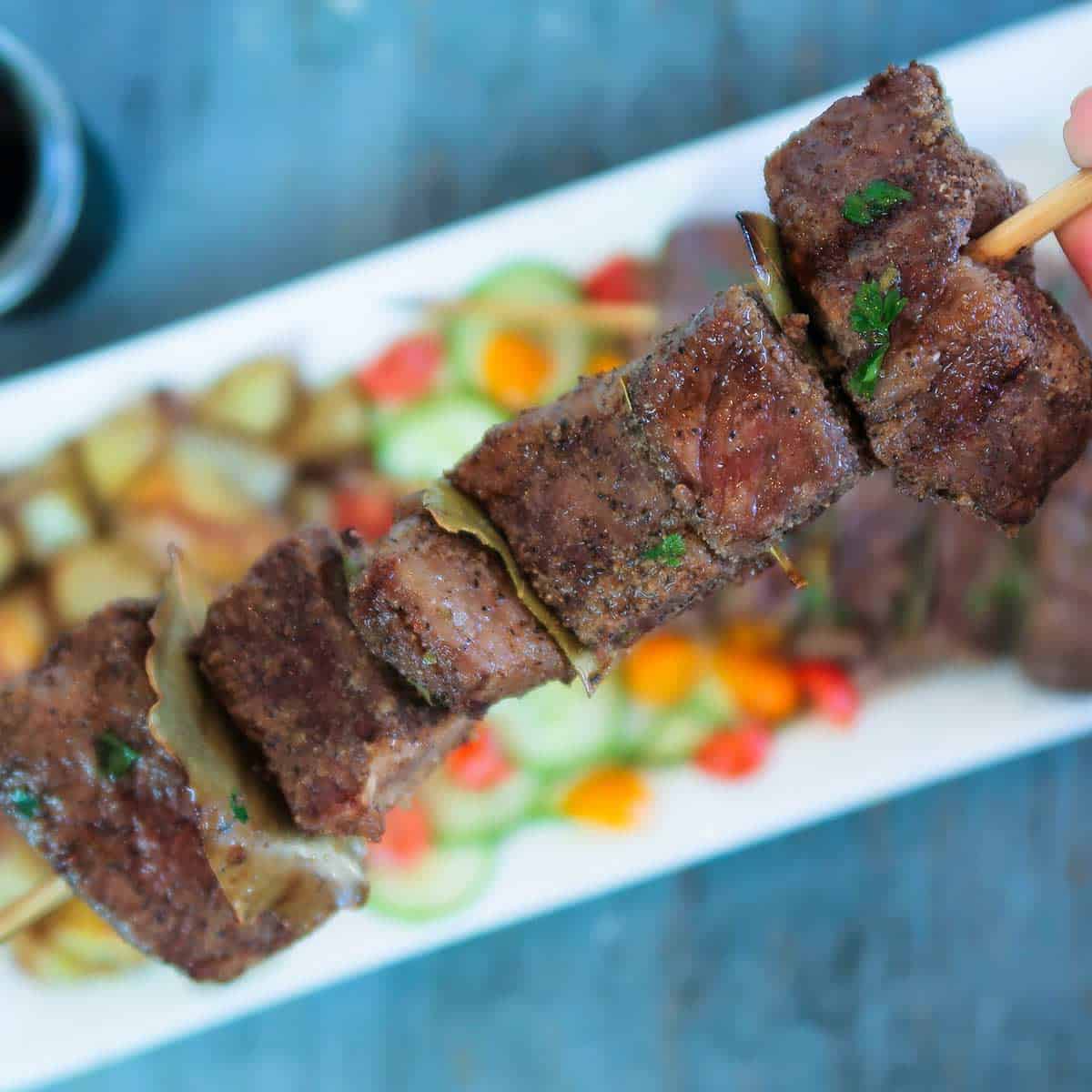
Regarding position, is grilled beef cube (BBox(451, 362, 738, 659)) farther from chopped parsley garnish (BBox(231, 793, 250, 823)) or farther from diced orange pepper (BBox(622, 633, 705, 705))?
diced orange pepper (BBox(622, 633, 705, 705))

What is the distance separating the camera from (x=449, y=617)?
1882mm

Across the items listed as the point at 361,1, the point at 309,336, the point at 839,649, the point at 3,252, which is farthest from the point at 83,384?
the point at 839,649

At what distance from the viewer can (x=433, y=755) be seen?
2.26m

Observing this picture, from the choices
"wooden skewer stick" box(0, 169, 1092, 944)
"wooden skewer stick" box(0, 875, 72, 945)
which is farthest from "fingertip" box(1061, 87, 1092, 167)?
"wooden skewer stick" box(0, 875, 72, 945)

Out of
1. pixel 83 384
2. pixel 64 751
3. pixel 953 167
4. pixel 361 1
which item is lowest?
pixel 64 751

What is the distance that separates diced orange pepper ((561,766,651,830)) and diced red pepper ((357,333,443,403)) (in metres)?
1.54

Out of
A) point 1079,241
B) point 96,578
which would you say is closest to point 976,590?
point 1079,241

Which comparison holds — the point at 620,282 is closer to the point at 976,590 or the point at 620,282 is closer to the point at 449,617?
the point at 976,590

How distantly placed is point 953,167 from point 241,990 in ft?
10.5

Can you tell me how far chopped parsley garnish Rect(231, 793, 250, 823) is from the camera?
1983 mm

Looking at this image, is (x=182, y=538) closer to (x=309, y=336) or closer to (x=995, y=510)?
(x=309, y=336)

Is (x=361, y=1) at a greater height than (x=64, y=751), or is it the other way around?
(x=361, y=1)

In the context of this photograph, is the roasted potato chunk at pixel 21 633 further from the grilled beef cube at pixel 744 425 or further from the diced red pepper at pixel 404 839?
the grilled beef cube at pixel 744 425

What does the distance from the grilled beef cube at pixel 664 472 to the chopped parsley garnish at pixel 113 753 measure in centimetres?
93
